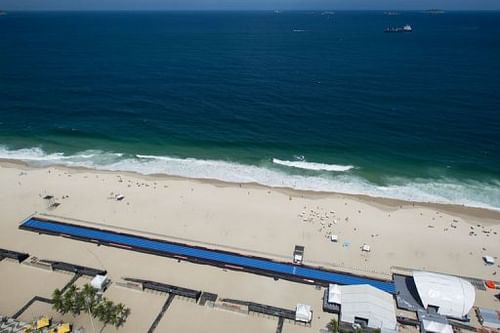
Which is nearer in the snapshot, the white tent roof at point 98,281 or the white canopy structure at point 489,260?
the white tent roof at point 98,281

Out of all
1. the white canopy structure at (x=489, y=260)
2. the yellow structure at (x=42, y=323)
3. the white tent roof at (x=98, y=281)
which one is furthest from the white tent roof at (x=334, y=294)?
the yellow structure at (x=42, y=323)

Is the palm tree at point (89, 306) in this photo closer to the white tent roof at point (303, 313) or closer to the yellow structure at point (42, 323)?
the yellow structure at point (42, 323)

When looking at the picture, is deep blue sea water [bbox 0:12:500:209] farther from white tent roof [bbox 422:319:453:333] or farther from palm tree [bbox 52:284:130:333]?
palm tree [bbox 52:284:130:333]

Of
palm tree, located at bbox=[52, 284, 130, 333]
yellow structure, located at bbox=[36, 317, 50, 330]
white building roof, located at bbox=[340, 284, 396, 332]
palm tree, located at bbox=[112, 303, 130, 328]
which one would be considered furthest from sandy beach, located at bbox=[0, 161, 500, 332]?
yellow structure, located at bbox=[36, 317, 50, 330]

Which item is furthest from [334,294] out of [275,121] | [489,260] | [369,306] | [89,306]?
[275,121]

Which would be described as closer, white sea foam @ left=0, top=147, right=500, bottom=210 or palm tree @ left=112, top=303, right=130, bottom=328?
palm tree @ left=112, top=303, right=130, bottom=328

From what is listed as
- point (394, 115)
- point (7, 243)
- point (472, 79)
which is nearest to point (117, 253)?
point (7, 243)
